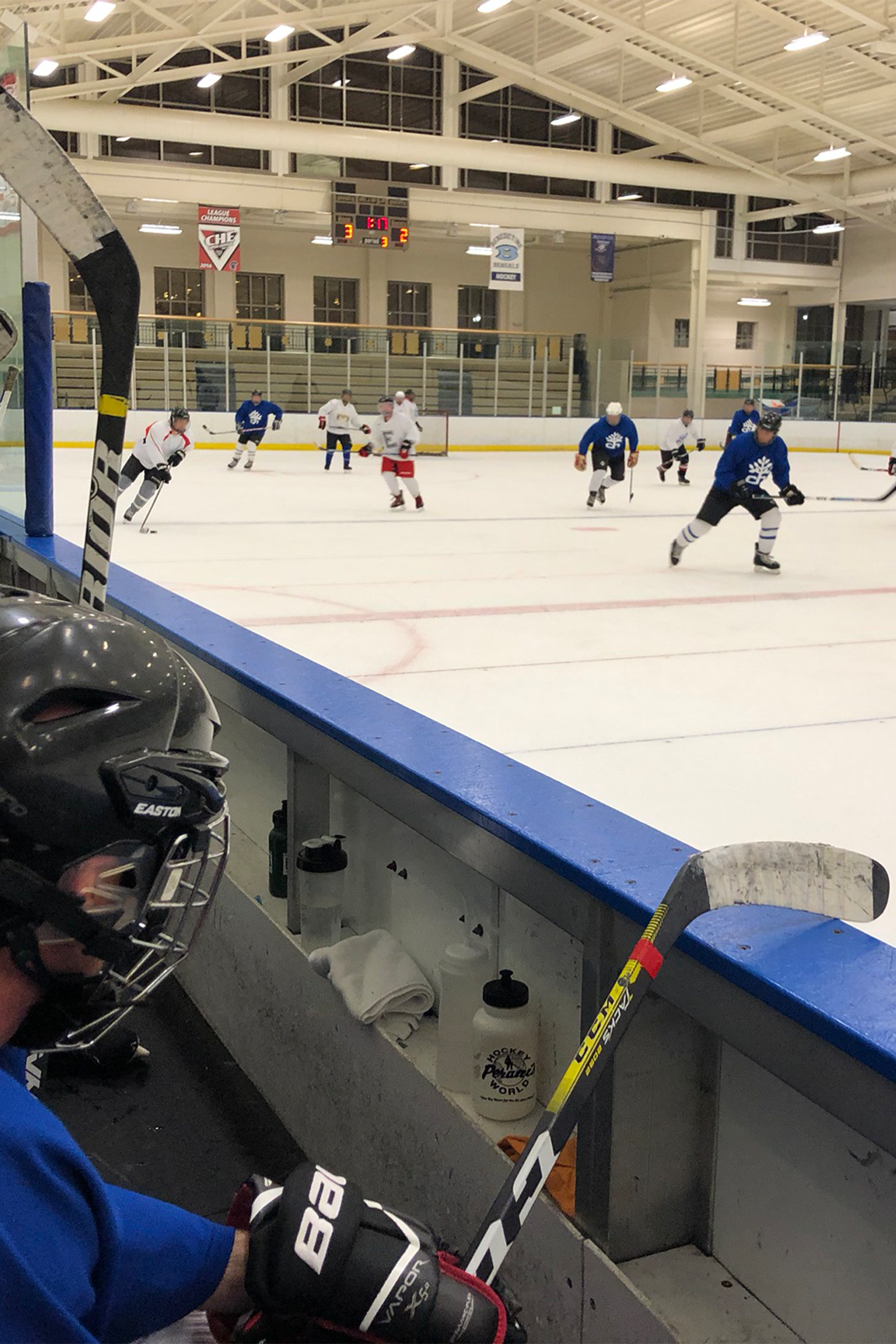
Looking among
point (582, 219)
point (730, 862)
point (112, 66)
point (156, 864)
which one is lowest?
point (730, 862)

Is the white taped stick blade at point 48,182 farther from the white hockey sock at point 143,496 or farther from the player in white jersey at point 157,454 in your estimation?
the player in white jersey at point 157,454

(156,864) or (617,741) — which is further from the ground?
(156,864)

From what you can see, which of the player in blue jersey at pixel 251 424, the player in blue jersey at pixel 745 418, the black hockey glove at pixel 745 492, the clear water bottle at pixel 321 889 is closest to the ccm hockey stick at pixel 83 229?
the clear water bottle at pixel 321 889

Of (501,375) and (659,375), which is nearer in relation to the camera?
(501,375)

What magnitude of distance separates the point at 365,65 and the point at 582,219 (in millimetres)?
5109

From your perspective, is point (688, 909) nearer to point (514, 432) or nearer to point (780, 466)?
point (780, 466)

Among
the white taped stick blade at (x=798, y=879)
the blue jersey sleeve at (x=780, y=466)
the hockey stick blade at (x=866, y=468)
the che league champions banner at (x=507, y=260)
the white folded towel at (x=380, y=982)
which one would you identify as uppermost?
the che league champions banner at (x=507, y=260)

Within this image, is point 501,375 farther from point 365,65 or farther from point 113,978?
point 113,978

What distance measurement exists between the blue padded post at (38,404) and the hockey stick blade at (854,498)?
22.7 feet

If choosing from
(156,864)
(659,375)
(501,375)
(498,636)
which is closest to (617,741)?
(498,636)

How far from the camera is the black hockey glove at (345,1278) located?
3.81ft

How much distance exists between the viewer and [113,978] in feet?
3.42

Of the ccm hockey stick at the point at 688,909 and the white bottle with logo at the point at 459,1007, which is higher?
the ccm hockey stick at the point at 688,909

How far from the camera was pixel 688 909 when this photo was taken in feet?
5.17
